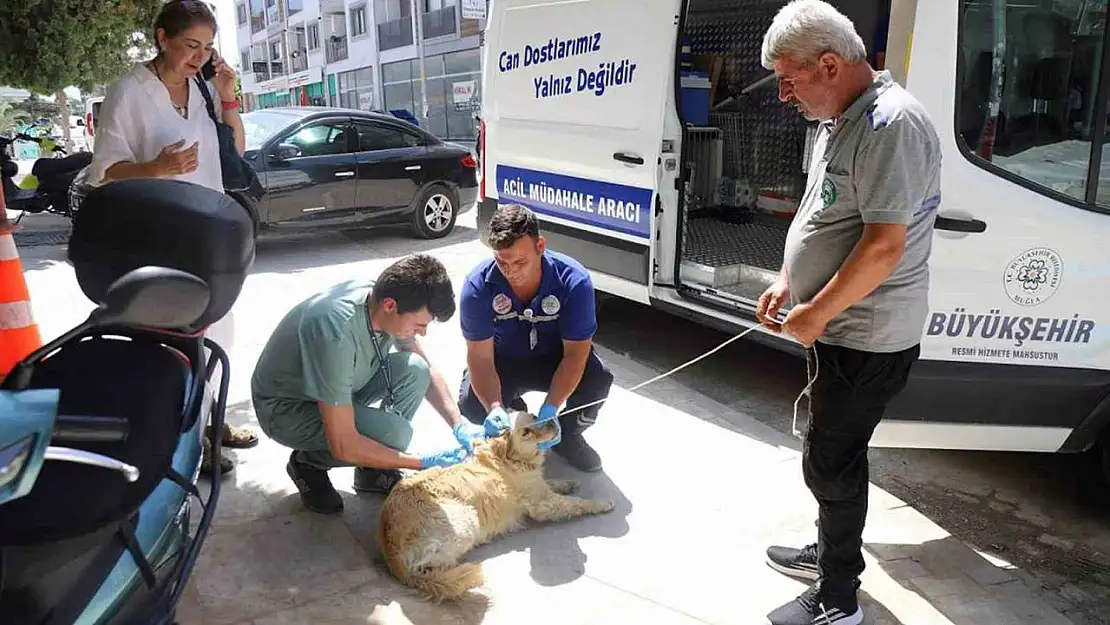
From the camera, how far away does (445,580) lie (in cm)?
253

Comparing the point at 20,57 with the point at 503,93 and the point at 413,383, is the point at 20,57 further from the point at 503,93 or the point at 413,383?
the point at 413,383

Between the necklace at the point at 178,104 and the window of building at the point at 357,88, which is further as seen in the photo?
the window of building at the point at 357,88

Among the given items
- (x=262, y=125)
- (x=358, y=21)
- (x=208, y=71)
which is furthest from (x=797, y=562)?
(x=358, y=21)

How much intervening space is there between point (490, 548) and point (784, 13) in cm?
202

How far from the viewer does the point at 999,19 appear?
9.11 feet

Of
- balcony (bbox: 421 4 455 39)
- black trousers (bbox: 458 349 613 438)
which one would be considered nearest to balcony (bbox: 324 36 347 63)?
balcony (bbox: 421 4 455 39)

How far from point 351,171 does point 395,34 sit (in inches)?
1050

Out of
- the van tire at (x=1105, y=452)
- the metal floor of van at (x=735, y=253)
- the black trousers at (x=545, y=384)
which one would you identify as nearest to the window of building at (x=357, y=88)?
the metal floor of van at (x=735, y=253)

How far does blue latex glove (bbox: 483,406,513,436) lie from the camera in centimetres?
299

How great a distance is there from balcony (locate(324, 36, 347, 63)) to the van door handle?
121 ft

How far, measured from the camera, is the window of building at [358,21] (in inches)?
1407

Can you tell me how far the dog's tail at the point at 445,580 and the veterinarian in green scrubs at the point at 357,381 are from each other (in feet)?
1.29

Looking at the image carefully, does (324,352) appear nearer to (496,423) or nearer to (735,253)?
(496,423)

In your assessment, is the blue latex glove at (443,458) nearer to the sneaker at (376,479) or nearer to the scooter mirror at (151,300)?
the sneaker at (376,479)
